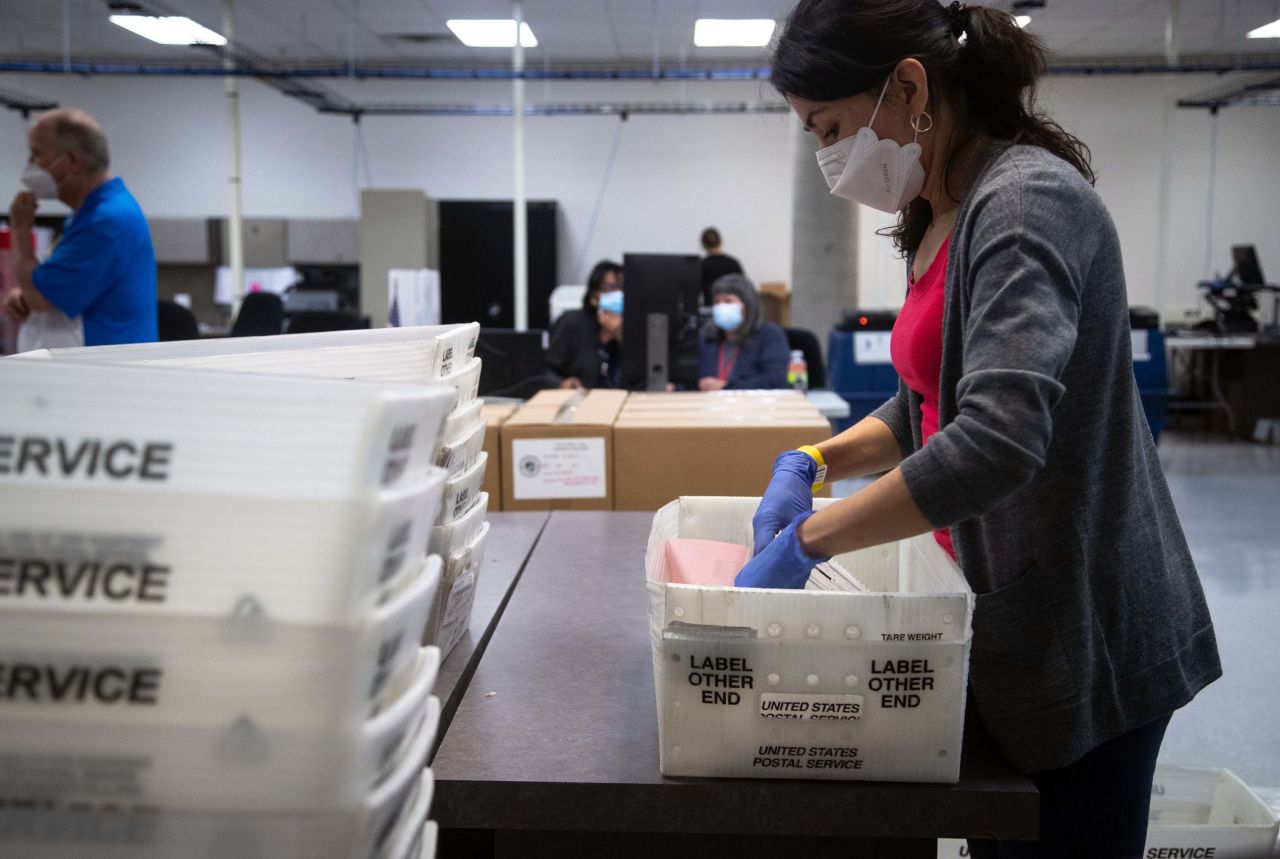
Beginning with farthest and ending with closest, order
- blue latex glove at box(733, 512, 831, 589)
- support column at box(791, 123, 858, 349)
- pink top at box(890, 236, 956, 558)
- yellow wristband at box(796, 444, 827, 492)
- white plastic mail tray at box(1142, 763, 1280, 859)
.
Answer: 1. support column at box(791, 123, 858, 349)
2. white plastic mail tray at box(1142, 763, 1280, 859)
3. yellow wristband at box(796, 444, 827, 492)
4. pink top at box(890, 236, 956, 558)
5. blue latex glove at box(733, 512, 831, 589)

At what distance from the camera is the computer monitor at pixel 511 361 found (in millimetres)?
3520

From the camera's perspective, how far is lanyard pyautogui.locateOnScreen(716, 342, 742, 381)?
441 centimetres

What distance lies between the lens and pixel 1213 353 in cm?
796

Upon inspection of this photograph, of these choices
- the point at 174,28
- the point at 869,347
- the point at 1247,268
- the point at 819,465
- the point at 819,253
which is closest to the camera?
the point at 819,465

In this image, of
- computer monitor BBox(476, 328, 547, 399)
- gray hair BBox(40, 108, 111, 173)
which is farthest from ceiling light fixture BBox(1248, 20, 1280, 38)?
gray hair BBox(40, 108, 111, 173)

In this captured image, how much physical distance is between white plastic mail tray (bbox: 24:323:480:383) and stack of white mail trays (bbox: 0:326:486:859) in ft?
1.04

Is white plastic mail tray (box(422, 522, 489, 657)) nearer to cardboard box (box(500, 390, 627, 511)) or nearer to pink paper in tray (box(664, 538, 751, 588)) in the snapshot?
pink paper in tray (box(664, 538, 751, 588))

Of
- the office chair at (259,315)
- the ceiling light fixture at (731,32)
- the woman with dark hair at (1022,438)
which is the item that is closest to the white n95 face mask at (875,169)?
the woman with dark hair at (1022,438)

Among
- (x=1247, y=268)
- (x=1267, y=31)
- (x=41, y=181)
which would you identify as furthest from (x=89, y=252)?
(x=1267, y=31)

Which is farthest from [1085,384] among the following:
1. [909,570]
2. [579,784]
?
[579,784]

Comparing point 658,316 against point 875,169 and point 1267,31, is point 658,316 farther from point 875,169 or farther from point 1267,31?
point 1267,31

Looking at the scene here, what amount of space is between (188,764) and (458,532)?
617 mm

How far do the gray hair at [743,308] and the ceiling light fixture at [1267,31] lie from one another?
596 cm

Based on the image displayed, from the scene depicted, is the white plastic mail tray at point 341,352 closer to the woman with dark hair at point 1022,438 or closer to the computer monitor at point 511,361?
the woman with dark hair at point 1022,438
